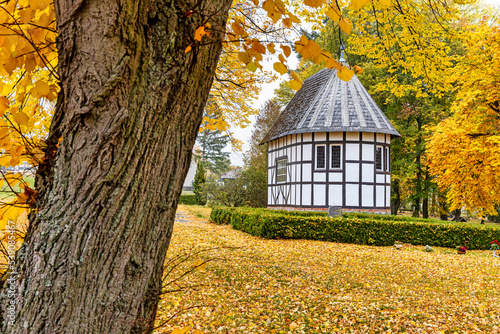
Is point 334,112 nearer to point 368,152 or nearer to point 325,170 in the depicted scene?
point 368,152

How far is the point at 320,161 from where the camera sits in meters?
14.1

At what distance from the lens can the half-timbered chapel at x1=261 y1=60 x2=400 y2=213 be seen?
1362cm

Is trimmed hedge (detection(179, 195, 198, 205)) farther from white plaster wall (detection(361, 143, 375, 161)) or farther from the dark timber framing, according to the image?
white plaster wall (detection(361, 143, 375, 161))

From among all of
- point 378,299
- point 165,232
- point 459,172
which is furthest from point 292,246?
point 459,172

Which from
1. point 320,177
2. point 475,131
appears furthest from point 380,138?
point 475,131

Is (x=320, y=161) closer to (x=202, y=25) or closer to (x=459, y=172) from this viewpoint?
(x=459, y=172)

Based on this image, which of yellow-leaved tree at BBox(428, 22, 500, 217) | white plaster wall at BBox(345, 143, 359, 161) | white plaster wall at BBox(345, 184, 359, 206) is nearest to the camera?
yellow-leaved tree at BBox(428, 22, 500, 217)

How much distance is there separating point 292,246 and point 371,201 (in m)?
6.61

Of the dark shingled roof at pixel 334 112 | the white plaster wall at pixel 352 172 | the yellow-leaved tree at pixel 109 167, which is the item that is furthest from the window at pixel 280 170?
the yellow-leaved tree at pixel 109 167

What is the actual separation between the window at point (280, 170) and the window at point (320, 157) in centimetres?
223

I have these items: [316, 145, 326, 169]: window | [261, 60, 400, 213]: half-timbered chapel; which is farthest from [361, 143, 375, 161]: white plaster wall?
[316, 145, 326, 169]: window

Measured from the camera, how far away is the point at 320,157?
14156mm

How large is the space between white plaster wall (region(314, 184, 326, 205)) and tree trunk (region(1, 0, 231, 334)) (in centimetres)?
1295

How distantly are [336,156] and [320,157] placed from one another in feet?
2.29
